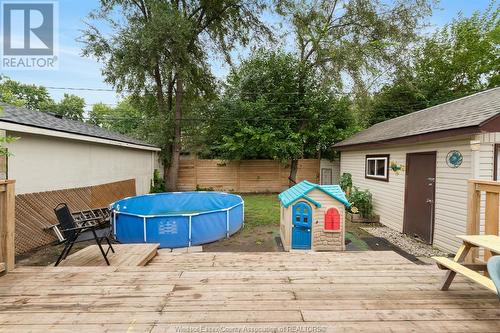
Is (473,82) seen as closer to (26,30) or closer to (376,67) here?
(376,67)

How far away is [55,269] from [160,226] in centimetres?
301

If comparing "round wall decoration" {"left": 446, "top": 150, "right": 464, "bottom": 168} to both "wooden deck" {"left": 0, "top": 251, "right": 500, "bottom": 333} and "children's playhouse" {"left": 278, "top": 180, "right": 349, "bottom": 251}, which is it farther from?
"wooden deck" {"left": 0, "top": 251, "right": 500, "bottom": 333}

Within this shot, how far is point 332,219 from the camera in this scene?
5.44 meters

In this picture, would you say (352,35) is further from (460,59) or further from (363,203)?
(363,203)

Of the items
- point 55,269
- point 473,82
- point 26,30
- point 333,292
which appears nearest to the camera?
point 333,292

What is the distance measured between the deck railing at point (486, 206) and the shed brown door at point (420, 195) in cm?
367

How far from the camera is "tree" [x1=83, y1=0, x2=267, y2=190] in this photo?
40.4 feet

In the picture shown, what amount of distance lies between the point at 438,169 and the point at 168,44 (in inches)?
488

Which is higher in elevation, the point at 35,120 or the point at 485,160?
the point at 35,120

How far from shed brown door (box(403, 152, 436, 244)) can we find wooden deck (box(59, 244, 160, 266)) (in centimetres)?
637

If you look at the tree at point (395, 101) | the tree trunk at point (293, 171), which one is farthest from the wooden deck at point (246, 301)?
the tree at point (395, 101)

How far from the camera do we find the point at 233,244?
248 inches

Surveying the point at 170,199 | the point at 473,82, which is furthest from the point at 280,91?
A: the point at 473,82

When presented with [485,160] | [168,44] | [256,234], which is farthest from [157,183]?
[485,160]
